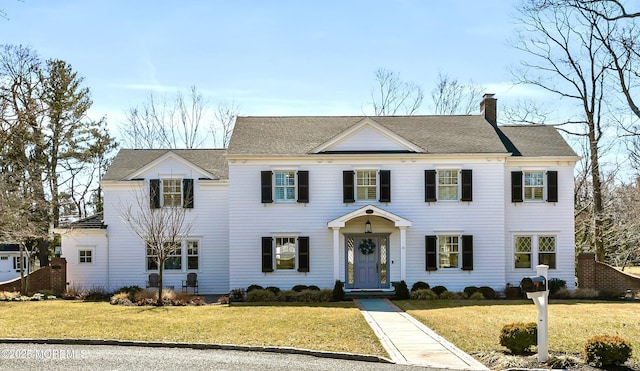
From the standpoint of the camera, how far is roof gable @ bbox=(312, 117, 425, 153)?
28.0m

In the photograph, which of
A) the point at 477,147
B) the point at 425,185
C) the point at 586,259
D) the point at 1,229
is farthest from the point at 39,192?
the point at 586,259

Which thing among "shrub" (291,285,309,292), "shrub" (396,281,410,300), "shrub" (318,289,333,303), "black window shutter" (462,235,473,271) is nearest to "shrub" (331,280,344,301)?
"shrub" (318,289,333,303)

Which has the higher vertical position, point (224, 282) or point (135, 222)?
point (135, 222)

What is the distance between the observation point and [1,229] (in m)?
27.1

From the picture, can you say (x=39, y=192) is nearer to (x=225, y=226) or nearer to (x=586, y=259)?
(x=225, y=226)

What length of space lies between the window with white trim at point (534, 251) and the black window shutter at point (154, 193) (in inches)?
A: 593

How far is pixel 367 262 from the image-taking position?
2834 centimetres

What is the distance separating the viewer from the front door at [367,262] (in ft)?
92.7

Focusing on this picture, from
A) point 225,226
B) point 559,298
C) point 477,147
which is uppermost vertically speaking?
point 477,147

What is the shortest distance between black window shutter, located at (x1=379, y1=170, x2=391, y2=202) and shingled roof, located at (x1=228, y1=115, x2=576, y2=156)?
72.8 inches

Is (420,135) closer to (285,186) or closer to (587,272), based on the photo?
(285,186)

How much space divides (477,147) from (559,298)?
670cm

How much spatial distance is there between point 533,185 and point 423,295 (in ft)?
23.4

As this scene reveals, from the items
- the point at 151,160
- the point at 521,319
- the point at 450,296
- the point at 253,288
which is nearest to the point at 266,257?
the point at 253,288
